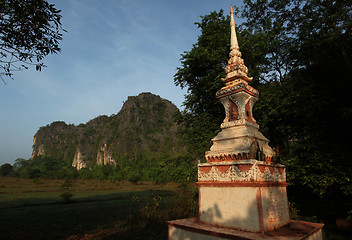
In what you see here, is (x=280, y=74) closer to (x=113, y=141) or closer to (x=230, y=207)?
(x=230, y=207)

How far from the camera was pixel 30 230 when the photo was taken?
11.0m

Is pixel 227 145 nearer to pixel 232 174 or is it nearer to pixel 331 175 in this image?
pixel 232 174

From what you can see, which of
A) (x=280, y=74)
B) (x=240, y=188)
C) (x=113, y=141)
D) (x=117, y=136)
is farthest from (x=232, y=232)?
(x=113, y=141)

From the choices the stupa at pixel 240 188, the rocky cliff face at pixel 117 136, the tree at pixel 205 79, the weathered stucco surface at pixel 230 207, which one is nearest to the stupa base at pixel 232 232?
the stupa at pixel 240 188

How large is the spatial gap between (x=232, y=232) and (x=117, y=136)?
81.6 meters

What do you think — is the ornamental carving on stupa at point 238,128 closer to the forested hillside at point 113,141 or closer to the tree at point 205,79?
the tree at point 205,79

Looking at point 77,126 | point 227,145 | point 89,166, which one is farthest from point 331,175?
point 77,126

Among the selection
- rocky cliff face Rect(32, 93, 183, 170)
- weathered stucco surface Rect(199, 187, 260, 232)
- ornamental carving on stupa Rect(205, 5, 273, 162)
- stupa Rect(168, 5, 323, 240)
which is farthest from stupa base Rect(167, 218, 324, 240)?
rocky cliff face Rect(32, 93, 183, 170)

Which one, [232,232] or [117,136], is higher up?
[117,136]

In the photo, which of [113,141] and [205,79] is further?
[113,141]

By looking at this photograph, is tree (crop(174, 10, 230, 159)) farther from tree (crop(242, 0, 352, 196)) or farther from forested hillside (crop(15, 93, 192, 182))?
forested hillside (crop(15, 93, 192, 182))

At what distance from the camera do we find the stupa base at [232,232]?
3468 millimetres

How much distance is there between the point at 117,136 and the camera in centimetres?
8156

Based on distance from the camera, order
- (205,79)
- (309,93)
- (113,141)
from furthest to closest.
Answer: (113,141)
(205,79)
(309,93)
